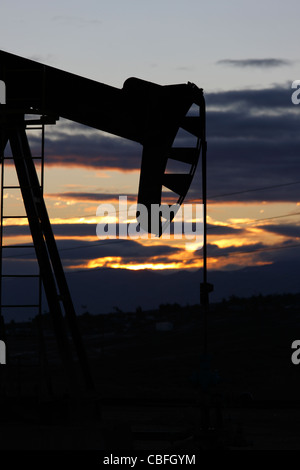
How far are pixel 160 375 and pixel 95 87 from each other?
16769mm

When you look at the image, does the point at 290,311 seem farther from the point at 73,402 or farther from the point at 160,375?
the point at 73,402

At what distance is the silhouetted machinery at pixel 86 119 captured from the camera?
34.9ft

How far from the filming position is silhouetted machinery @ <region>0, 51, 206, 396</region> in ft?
34.9

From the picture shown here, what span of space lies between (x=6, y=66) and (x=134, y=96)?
179cm

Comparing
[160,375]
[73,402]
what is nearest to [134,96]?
[73,402]

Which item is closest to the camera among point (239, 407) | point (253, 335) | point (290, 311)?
point (239, 407)

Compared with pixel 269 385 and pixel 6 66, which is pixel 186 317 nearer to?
pixel 269 385

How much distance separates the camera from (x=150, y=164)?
36.2ft

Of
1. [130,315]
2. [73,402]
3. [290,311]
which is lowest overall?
[73,402]

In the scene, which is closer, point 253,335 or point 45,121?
point 45,121

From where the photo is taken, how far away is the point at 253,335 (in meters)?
36.1

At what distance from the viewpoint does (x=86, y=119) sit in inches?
442
